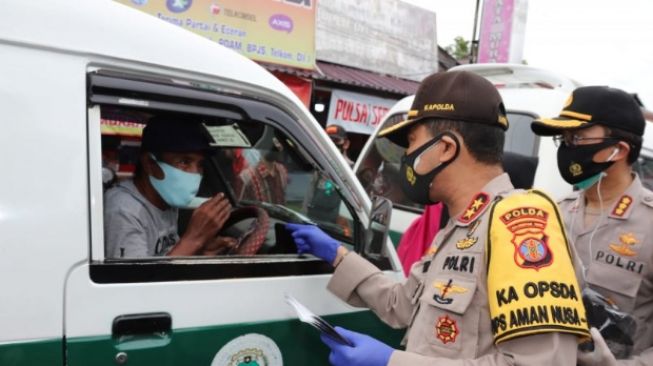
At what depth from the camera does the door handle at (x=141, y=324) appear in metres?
1.28

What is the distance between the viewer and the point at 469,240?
1.30 meters

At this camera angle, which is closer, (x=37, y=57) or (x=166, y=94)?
(x=37, y=57)

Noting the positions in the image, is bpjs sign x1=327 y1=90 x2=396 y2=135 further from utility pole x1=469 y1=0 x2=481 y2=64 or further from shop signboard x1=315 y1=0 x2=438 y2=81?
utility pole x1=469 y1=0 x2=481 y2=64

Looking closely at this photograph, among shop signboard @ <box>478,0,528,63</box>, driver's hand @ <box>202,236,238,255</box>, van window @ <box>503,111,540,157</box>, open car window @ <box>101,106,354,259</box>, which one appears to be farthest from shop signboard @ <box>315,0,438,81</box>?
driver's hand @ <box>202,236,238,255</box>

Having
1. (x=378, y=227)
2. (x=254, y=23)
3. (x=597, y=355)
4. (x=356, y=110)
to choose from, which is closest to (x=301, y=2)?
(x=254, y=23)

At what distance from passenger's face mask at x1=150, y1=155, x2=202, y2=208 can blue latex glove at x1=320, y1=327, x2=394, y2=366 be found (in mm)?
827

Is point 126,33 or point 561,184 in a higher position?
point 126,33

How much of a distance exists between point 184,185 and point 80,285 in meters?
0.67

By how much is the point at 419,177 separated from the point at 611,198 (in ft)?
3.58

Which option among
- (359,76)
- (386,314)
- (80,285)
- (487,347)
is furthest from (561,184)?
(359,76)

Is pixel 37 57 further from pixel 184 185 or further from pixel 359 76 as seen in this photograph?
pixel 359 76

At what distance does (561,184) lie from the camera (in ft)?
9.08

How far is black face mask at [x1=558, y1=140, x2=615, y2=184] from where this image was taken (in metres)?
2.02

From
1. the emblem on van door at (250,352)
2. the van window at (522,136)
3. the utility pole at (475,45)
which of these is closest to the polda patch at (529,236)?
the emblem on van door at (250,352)
